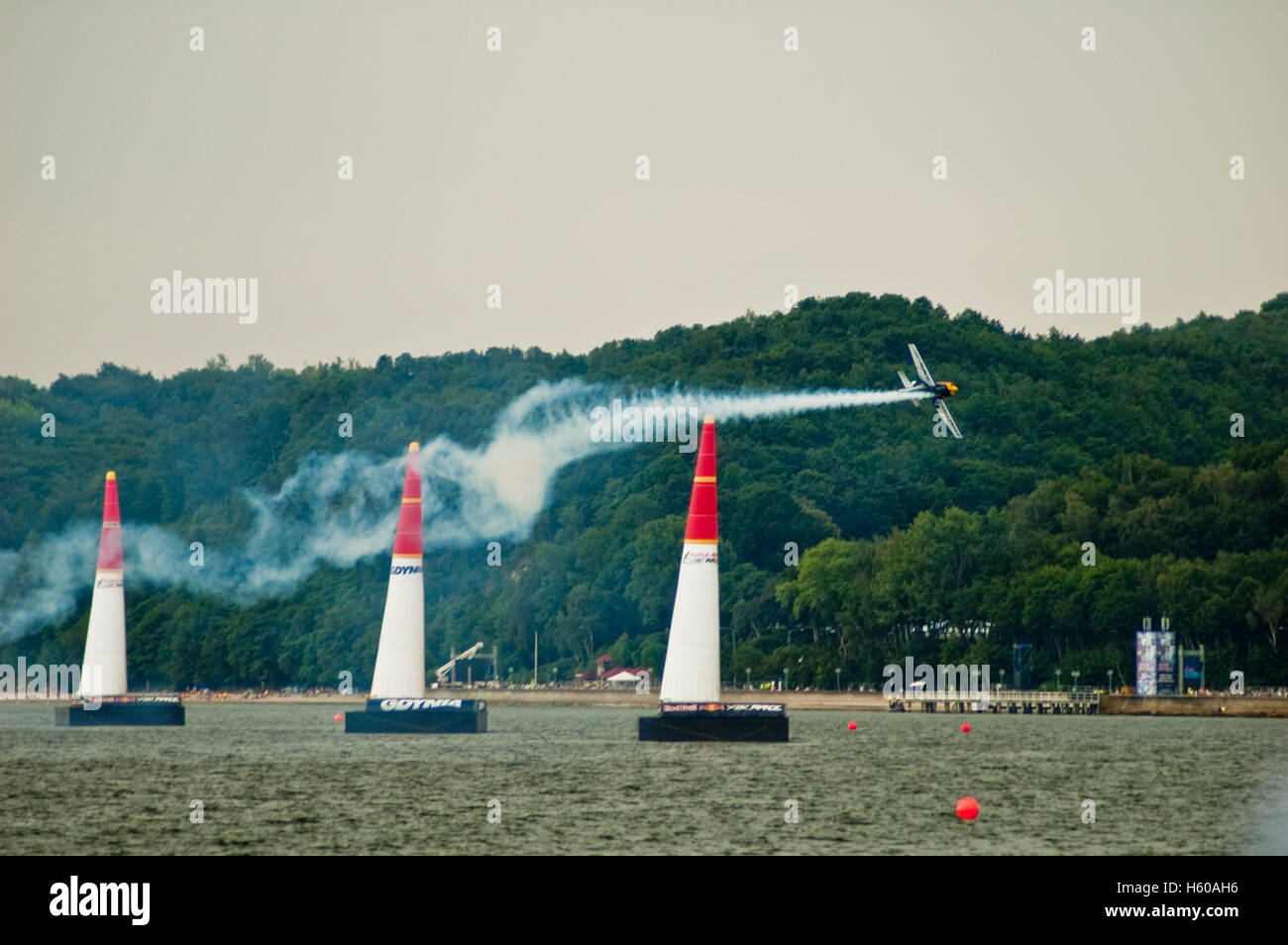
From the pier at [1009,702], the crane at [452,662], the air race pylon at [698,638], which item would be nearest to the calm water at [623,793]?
the air race pylon at [698,638]

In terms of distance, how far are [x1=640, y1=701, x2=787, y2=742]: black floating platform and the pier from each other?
7293 centimetres

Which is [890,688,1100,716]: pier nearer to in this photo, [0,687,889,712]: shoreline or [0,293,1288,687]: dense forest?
[0,687,889,712]: shoreline

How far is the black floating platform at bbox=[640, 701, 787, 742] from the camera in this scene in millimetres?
63531

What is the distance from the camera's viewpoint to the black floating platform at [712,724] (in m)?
63.5

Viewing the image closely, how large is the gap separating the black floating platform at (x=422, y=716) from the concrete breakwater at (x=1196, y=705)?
71.3 m

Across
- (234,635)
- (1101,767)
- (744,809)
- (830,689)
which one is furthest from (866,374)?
(744,809)

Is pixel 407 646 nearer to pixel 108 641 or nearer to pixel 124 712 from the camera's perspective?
pixel 108 641

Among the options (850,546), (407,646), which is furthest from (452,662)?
(407,646)

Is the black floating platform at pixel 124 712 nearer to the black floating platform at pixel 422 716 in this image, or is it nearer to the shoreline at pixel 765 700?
the shoreline at pixel 765 700

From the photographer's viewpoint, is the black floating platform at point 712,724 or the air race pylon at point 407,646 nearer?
the black floating platform at point 712,724

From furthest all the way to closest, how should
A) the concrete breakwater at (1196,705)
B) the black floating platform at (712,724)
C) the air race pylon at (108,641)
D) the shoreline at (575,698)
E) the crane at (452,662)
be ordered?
the crane at (452,662)
the shoreline at (575,698)
the concrete breakwater at (1196,705)
the air race pylon at (108,641)
the black floating platform at (712,724)

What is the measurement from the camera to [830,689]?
156000mm
